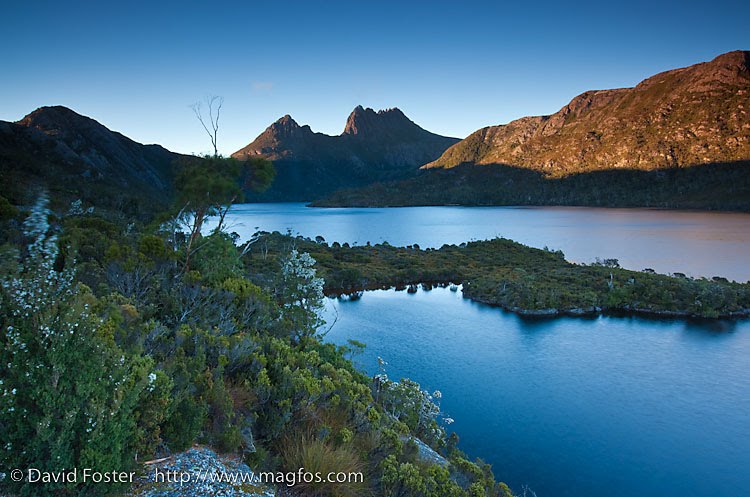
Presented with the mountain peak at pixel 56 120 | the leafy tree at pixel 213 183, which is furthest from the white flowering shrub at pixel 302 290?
the mountain peak at pixel 56 120

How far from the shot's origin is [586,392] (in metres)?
26.2

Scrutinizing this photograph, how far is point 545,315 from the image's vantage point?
41.3 m

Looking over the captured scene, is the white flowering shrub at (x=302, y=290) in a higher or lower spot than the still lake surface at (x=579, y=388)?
higher

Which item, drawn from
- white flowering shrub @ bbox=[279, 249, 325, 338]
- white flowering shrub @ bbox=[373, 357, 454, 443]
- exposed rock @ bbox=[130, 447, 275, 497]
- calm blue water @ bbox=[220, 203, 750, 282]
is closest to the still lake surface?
white flowering shrub @ bbox=[279, 249, 325, 338]

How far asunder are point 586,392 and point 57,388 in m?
28.8

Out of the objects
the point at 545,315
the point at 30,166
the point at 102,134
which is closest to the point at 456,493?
the point at 545,315

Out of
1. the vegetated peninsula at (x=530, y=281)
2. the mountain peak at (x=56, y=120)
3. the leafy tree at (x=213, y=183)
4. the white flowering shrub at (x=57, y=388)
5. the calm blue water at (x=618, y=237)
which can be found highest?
the mountain peak at (x=56, y=120)

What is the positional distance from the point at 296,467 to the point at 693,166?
244589 millimetres

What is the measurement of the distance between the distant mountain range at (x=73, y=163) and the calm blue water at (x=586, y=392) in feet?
77.8

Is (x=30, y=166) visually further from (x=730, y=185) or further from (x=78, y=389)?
(x=730, y=185)

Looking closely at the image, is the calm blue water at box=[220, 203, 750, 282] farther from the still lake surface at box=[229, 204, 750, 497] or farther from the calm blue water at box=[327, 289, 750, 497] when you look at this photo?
the calm blue water at box=[327, 289, 750, 497]

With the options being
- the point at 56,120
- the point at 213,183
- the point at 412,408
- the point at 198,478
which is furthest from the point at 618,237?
the point at 56,120

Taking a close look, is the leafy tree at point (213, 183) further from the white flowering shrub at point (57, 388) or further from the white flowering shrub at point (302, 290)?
the white flowering shrub at point (57, 388)

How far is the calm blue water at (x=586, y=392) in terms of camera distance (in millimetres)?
18812
